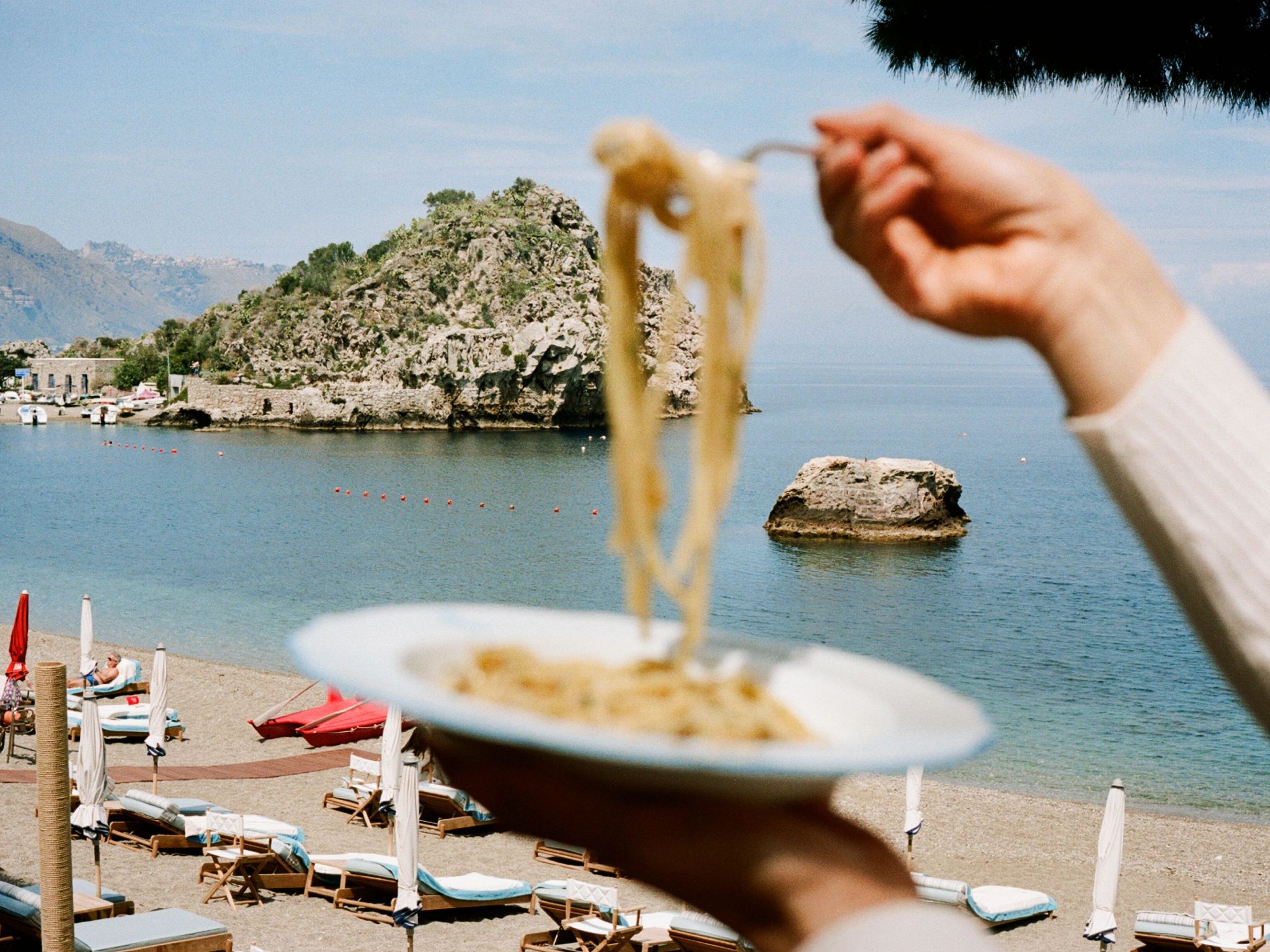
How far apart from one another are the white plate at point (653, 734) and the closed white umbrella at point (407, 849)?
833cm

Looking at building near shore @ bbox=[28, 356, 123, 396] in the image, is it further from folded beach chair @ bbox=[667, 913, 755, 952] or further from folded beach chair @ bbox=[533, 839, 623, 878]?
folded beach chair @ bbox=[667, 913, 755, 952]

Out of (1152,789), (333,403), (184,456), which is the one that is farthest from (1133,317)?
(333,403)

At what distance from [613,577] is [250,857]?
25.1 meters

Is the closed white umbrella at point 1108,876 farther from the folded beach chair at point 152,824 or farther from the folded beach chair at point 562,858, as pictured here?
the folded beach chair at point 152,824

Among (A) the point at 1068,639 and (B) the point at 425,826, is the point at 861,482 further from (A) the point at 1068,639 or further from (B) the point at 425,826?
(B) the point at 425,826

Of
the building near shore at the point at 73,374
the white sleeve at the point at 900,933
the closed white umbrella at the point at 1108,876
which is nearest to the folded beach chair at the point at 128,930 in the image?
the closed white umbrella at the point at 1108,876

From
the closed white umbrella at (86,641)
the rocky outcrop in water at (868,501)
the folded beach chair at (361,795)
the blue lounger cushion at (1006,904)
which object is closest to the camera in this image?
the blue lounger cushion at (1006,904)

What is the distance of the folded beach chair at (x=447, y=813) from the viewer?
13.7 meters

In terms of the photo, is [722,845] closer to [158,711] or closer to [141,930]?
[141,930]

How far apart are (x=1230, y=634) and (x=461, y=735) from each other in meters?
0.88

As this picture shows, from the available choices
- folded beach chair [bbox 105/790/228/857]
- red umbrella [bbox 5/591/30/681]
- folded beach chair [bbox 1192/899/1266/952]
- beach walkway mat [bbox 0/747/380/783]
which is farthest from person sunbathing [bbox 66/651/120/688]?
folded beach chair [bbox 1192/899/1266/952]

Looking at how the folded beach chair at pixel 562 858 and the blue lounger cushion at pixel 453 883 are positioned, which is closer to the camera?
the blue lounger cushion at pixel 453 883

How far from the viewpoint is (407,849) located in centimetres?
958

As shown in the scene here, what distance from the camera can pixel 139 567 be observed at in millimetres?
37719
